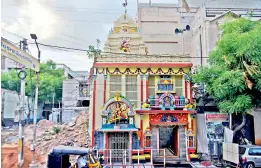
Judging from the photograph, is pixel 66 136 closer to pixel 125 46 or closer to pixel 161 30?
pixel 125 46

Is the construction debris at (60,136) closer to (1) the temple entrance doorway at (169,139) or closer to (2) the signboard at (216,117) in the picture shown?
(1) the temple entrance doorway at (169,139)

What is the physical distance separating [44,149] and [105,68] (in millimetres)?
6697

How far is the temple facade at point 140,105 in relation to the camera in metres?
14.4

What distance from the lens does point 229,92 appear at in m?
13.5

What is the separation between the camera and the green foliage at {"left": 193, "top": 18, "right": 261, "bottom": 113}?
12930mm

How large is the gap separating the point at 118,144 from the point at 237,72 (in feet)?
25.6

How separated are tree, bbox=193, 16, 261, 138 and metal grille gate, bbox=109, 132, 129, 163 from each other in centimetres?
548

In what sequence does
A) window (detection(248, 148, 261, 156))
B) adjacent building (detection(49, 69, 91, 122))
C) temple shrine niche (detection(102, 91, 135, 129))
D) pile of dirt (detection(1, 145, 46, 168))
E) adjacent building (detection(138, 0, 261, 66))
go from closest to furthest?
pile of dirt (detection(1, 145, 46, 168)) → window (detection(248, 148, 261, 156)) → temple shrine niche (detection(102, 91, 135, 129)) → adjacent building (detection(49, 69, 91, 122)) → adjacent building (detection(138, 0, 261, 66))

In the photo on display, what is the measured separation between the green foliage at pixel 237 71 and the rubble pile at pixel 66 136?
8716 mm

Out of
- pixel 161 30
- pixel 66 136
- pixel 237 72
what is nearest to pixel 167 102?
pixel 237 72

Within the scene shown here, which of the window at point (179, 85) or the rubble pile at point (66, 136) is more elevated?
the window at point (179, 85)

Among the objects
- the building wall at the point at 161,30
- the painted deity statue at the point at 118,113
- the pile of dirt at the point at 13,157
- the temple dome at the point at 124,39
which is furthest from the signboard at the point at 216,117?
the building wall at the point at 161,30

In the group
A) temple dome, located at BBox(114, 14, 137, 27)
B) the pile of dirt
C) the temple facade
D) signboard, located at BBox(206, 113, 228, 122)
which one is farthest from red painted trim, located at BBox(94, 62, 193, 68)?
the pile of dirt

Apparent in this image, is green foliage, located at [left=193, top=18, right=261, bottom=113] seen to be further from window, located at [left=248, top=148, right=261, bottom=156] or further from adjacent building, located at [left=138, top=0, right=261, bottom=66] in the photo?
adjacent building, located at [left=138, top=0, right=261, bottom=66]
